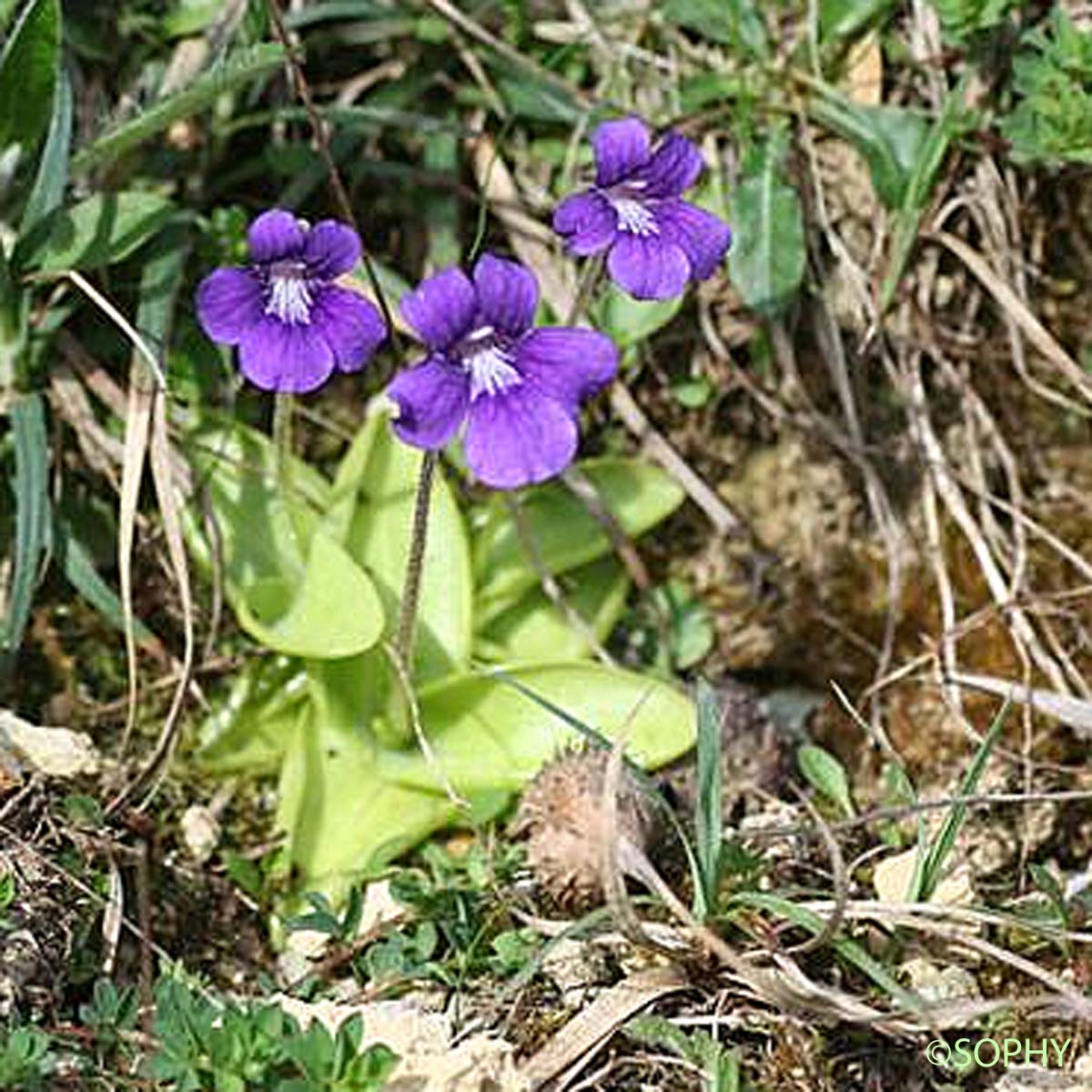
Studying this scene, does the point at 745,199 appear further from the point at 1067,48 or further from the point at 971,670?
the point at 971,670

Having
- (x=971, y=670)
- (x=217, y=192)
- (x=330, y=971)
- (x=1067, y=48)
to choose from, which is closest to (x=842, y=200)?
(x=1067, y=48)

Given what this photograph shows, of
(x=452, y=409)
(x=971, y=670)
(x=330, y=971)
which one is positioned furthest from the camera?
(x=971, y=670)

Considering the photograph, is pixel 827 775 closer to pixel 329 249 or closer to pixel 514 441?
pixel 514 441

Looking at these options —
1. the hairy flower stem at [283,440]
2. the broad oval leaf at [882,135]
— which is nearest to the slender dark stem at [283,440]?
the hairy flower stem at [283,440]

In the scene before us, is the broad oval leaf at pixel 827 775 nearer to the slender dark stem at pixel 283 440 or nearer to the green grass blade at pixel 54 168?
the slender dark stem at pixel 283 440

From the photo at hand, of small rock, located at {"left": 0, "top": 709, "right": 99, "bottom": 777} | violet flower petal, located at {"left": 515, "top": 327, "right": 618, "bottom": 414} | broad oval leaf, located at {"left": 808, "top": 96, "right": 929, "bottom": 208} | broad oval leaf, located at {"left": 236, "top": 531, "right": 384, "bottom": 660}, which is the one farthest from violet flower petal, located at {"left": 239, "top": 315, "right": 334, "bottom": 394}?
broad oval leaf, located at {"left": 808, "top": 96, "right": 929, "bottom": 208}

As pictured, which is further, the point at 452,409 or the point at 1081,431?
the point at 1081,431
